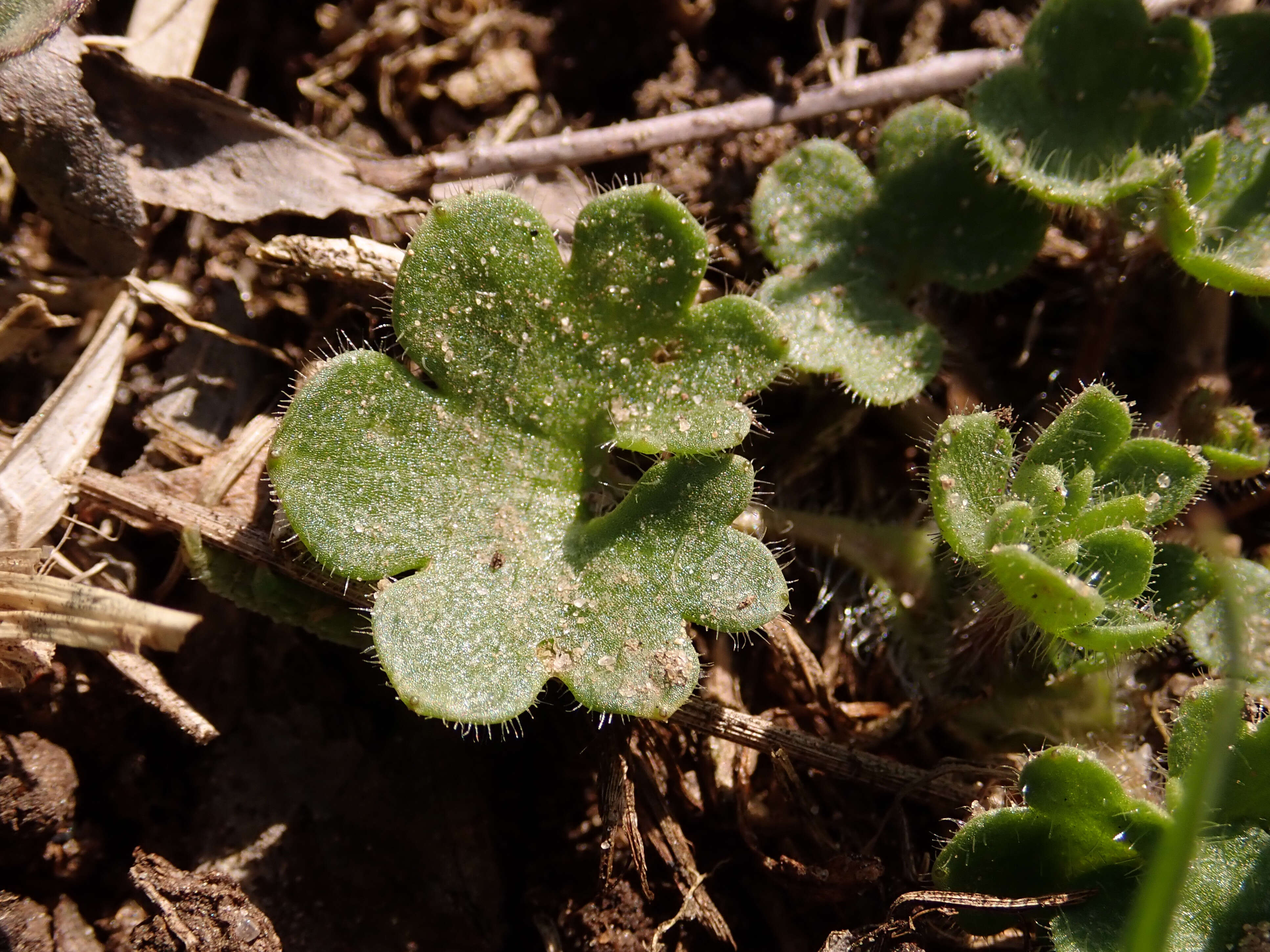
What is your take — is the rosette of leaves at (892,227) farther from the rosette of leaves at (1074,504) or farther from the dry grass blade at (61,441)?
the dry grass blade at (61,441)

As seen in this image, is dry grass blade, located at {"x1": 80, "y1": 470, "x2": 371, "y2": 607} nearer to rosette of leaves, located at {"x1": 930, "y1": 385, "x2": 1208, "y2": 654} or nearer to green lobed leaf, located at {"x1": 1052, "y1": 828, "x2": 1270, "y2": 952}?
rosette of leaves, located at {"x1": 930, "y1": 385, "x2": 1208, "y2": 654}

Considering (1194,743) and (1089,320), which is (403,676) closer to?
(1194,743)

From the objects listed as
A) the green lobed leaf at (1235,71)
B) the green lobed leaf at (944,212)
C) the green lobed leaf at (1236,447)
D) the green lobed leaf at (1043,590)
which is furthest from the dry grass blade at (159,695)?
the green lobed leaf at (1235,71)

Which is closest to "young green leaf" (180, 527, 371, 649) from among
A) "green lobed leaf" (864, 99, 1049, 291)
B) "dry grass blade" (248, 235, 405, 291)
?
"dry grass blade" (248, 235, 405, 291)

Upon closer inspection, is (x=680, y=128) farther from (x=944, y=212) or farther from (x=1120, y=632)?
(x=1120, y=632)

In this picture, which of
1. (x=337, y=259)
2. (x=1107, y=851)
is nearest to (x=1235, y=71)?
(x=1107, y=851)

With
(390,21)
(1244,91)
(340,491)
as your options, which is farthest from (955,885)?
(390,21)
